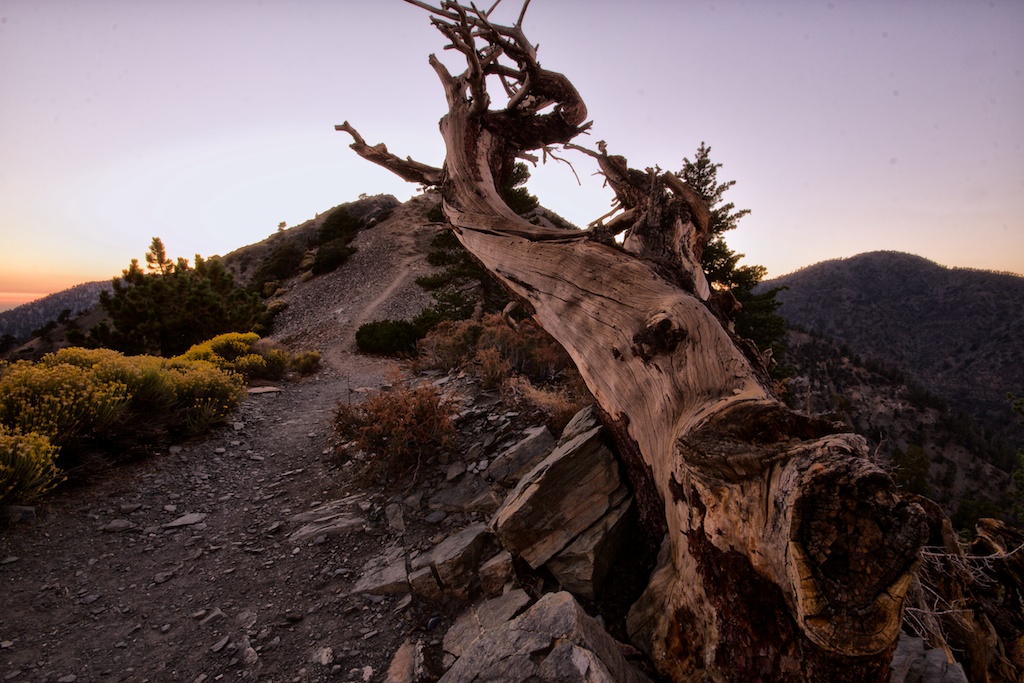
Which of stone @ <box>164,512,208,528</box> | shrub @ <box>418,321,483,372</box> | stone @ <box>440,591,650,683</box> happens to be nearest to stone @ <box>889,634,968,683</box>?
stone @ <box>440,591,650,683</box>

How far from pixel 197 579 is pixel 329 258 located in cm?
2844

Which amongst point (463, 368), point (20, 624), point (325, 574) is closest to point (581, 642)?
point (325, 574)

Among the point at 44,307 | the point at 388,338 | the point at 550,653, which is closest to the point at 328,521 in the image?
the point at 550,653

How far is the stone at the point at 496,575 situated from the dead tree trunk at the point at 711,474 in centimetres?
99

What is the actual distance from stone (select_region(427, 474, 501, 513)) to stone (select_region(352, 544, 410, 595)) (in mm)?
602

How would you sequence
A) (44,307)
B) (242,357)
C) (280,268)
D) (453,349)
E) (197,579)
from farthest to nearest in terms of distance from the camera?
(44,307), (280,268), (242,357), (453,349), (197,579)

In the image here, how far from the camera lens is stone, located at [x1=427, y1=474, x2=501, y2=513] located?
438 cm

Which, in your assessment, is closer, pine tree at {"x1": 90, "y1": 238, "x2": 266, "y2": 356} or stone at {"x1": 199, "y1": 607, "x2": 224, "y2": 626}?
stone at {"x1": 199, "y1": 607, "x2": 224, "y2": 626}

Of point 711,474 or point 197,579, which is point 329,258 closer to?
point 197,579

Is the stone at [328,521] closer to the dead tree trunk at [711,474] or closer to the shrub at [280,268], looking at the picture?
the dead tree trunk at [711,474]

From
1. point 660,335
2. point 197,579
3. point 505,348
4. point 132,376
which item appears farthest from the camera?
point 505,348

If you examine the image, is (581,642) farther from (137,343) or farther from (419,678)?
(137,343)

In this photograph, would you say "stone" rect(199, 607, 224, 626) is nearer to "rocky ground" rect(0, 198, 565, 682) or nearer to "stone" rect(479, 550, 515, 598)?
"rocky ground" rect(0, 198, 565, 682)

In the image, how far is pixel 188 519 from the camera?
4977 millimetres
